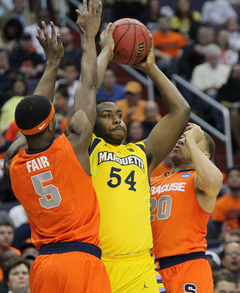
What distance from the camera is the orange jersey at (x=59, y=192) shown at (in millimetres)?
3814

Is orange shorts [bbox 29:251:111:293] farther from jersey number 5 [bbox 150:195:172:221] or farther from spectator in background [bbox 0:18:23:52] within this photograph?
spectator in background [bbox 0:18:23:52]

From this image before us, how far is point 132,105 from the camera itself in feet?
34.4

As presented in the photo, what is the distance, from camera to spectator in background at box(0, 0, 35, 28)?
13.3 m

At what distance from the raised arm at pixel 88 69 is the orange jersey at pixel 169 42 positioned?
8711 mm

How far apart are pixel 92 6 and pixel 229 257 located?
4.39m

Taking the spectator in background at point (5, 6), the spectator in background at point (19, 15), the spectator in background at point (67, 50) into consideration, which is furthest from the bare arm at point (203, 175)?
the spectator in background at point (5, 6)

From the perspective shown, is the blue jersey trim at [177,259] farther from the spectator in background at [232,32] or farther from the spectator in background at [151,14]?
the spectator in background at [232,32]

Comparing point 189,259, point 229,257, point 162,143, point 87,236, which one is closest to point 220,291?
point 229,257

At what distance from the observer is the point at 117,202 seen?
14.1 ft

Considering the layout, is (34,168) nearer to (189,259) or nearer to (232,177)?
(189,259)

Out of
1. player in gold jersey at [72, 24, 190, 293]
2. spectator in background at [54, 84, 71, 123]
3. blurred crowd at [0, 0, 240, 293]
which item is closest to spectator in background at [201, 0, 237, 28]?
blurred crowd at [0, 0, 240, 293]

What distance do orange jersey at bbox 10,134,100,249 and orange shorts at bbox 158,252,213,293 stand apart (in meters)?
0.96

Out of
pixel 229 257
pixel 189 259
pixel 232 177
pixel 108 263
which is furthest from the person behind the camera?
pixel 232 177

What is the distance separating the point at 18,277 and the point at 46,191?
286 cm
